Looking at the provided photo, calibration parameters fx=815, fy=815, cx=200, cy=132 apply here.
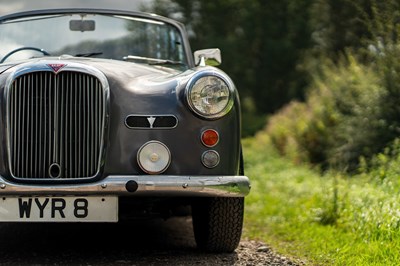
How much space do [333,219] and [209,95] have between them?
2285mm

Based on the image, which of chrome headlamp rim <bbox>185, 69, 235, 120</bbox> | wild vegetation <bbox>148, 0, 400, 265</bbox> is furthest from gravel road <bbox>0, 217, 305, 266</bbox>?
chrome headlamp rim <bbox>185, 69, 235, 120</bbox>

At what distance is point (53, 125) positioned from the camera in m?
4.59

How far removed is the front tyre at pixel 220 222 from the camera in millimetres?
4914

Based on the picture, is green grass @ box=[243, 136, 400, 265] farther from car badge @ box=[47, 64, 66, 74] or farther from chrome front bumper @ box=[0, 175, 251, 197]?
car badge @ box=[47, 64, 66, 74]

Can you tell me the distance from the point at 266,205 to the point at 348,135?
7.19 feet

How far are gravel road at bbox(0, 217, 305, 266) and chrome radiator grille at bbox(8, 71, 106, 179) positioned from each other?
0.61 meters

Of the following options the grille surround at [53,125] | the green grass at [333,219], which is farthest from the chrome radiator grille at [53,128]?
the green grass at [333,219]

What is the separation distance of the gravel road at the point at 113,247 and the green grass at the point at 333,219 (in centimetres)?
38

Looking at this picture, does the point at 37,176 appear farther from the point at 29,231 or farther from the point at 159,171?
the point at 29,231

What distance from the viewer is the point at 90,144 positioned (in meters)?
4.59

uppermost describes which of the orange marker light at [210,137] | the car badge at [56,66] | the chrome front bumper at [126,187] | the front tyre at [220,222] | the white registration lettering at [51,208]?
the car badge at [56,66]

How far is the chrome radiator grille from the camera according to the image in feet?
15.0

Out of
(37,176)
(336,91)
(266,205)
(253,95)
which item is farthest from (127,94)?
(253,95)

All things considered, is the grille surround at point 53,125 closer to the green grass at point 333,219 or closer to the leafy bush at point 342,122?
the green grass at point 333,219
